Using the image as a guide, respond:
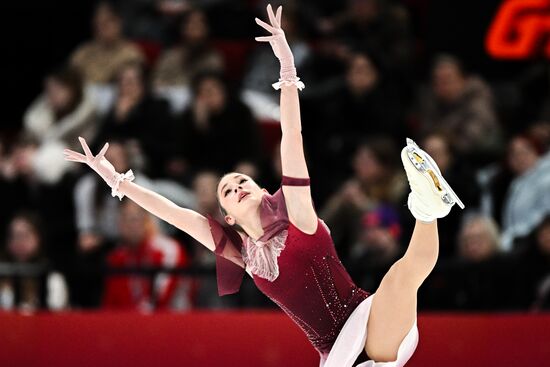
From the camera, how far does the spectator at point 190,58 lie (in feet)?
27.0

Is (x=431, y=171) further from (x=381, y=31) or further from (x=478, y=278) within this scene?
(x=381, y=31)

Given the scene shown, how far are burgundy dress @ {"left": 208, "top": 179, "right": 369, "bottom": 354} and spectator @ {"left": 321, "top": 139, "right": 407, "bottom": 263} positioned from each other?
1912mm

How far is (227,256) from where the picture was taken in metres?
5.01

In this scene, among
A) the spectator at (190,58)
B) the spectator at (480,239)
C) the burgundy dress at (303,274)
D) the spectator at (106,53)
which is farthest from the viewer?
the spectator at (106,53)

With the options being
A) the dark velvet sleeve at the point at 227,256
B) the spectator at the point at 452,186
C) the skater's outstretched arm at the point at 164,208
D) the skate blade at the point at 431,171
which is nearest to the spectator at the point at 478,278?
the spectator at the point at 452,186

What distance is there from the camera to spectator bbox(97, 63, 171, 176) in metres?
7.70

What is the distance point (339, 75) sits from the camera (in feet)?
26.9

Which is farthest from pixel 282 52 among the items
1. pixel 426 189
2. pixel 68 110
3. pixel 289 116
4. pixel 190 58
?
pixel 190 58

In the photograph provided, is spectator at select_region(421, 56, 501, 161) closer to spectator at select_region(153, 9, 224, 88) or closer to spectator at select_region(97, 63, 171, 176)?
spectator at select_region(153, 9, 224, 88)

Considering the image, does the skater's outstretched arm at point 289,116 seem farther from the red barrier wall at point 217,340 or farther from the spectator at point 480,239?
the spectator at point 480,239

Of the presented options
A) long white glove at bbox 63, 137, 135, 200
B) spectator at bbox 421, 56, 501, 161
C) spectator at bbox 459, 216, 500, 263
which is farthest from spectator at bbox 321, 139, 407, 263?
long white glove at bbox 63, 137, 135, 200

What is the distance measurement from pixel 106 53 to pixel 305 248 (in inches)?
160

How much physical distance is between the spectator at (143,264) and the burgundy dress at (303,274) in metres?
1.64

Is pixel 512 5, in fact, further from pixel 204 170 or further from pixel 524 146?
pixel 204 170
